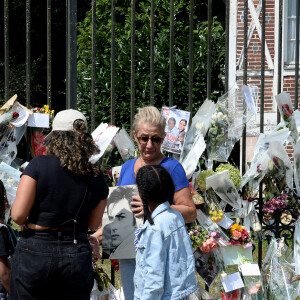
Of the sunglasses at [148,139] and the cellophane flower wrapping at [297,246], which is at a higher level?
the sunglasses at [148,139]

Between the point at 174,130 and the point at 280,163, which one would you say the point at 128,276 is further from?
the point at 280,163

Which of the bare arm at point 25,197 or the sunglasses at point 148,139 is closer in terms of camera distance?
the bare arm at point 25,197

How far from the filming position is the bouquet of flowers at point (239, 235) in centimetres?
441

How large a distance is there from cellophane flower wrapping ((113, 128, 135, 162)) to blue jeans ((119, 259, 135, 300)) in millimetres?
831

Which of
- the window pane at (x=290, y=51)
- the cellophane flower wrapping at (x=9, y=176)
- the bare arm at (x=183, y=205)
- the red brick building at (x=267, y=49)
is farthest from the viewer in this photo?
the red brick building at (x=267, y=49)

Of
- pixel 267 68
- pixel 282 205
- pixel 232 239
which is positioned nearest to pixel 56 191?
pixel 232 239

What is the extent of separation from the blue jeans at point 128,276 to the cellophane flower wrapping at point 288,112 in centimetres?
157

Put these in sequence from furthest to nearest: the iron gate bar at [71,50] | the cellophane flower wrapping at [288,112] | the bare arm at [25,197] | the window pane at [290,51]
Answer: the window pane at [290,51]
the cellophane flower wrapping at [288,112]
the iron gate bar at [71,50]
the bare arm at [25,197]

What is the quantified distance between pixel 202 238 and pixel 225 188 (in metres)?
0.38

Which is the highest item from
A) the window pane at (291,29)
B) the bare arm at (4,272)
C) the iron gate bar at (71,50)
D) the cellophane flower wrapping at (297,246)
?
the window pane at (291,29)

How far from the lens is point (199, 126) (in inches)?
176

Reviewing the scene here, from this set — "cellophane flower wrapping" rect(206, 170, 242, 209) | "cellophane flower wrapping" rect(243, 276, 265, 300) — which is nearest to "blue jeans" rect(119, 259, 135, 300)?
"cellophane flower wrapping" rect(206, 170, 242, 209)

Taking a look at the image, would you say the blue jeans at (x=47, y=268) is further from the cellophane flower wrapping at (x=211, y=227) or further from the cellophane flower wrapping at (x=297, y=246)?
the cellophane flower wrapping at (x=297, y=246)

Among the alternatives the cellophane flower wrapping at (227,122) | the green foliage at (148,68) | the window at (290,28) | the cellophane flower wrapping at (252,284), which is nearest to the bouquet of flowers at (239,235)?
the cellophane flower wrapping at (252,284)
